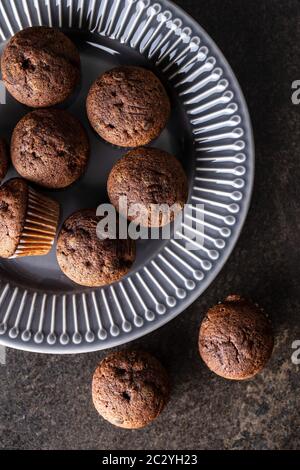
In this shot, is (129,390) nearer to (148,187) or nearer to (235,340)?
(235,340)

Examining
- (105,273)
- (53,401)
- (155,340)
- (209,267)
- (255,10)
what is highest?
(255,10)

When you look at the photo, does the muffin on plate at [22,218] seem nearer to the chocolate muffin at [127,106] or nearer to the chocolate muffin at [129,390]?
the chocolate muffin at [127,106]

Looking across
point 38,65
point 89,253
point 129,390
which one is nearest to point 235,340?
point 129,390

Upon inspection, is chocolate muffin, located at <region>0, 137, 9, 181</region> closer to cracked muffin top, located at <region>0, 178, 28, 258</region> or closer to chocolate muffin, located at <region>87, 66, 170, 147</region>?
cracked muffin top, located at <region>0, 178, 28, 258</region>

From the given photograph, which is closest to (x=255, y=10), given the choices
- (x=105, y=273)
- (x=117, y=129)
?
(x=117, y=129)

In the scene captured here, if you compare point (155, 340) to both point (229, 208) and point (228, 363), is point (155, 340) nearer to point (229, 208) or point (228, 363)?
point (228, 363)

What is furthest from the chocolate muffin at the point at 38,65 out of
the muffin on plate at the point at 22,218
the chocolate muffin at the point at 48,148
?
the muffin on plate at the point at 22,218

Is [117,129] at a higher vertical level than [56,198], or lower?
higher
